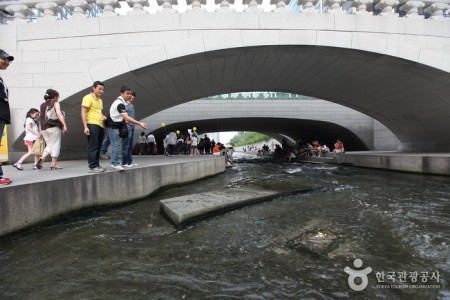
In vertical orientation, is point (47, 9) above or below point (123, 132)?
above

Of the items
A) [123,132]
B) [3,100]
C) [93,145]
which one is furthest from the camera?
[123,132]

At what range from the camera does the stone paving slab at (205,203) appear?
3891mm

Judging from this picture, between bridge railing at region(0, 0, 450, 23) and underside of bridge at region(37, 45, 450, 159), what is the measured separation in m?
1.32

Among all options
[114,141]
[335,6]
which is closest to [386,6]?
[335,6]

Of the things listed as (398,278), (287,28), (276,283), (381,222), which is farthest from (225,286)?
(287,28)

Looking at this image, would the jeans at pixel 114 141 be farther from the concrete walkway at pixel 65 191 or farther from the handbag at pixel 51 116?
the handbag at pixel 51 116

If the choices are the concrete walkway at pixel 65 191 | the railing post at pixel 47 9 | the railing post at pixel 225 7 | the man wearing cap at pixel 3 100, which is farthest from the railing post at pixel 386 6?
Result: the railing post at pixel 47 9

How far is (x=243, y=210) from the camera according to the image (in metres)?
4.59

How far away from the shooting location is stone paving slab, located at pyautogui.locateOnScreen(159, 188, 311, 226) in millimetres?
3891

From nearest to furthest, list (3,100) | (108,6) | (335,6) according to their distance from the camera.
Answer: (3,100) < (108,6) < (335,6)

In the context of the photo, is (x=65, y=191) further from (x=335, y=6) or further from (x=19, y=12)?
(x=335, y=6)

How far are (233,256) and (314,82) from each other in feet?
38.0

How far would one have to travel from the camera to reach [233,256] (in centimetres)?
271

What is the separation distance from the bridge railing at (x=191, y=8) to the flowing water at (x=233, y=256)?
6.62m
